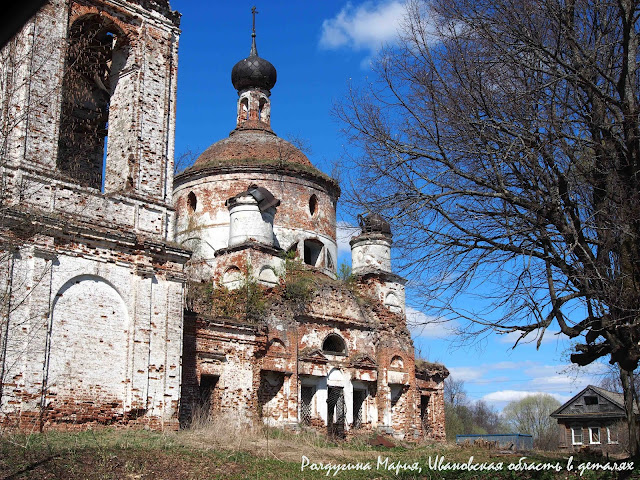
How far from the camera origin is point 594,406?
36.8 metres

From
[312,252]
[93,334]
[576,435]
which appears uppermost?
[312,252]

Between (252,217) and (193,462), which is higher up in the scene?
(252,217)

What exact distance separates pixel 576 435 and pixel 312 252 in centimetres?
2148

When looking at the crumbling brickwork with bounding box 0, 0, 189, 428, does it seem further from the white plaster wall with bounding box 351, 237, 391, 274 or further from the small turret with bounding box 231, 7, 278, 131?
the small turret with bounding box 231, 7, 278, 131

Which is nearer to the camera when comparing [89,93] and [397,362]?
[89,93]

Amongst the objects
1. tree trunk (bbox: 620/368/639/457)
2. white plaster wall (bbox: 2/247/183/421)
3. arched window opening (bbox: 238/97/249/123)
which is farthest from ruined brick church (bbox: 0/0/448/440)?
tree trunk (bbox: 620/368/639/457)

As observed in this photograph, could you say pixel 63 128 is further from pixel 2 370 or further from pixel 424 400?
pixel 424 400

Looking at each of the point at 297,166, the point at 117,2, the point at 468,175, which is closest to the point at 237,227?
the point at 297,166

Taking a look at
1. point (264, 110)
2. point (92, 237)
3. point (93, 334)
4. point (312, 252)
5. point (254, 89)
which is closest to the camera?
point (93, 334)

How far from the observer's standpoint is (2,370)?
11.5 meters

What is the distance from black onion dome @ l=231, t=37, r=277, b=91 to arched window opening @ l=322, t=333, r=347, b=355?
35.1 ft

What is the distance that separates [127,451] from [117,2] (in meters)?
9.45

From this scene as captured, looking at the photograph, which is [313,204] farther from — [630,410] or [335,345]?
[630,410]

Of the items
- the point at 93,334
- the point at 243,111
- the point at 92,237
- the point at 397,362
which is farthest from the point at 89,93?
the point at 397,362
